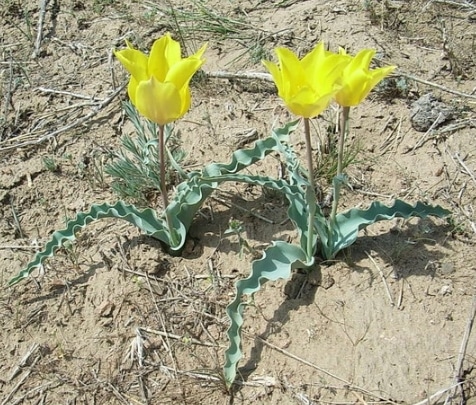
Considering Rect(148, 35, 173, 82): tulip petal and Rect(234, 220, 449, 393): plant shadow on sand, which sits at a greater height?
Rect(148, 35, 173, 82): tulip petal

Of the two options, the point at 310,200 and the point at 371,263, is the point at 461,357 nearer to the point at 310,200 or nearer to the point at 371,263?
the point at 371,263

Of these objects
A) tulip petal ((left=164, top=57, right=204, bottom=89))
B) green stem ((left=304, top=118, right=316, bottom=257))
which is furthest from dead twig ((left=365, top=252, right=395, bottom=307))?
tulip petal ((left=164, top=57, right=204, bottom=89))

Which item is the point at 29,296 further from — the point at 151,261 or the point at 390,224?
the point at 390,224

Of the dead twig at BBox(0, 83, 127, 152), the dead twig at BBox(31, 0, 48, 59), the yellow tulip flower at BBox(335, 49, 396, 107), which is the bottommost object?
the dead twig at BBox(0, 83, 127, 152)

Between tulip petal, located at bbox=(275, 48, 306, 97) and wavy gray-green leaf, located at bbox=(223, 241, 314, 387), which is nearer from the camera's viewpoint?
tulip petal, located at bbox=(275, 48, 306, 97)

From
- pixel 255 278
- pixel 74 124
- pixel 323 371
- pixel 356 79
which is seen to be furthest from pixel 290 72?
pixel 74 124

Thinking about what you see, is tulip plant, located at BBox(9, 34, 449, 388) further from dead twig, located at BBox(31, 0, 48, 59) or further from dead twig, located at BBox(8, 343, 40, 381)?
dead twig, located at BBox(31, 0, 48, 59)
